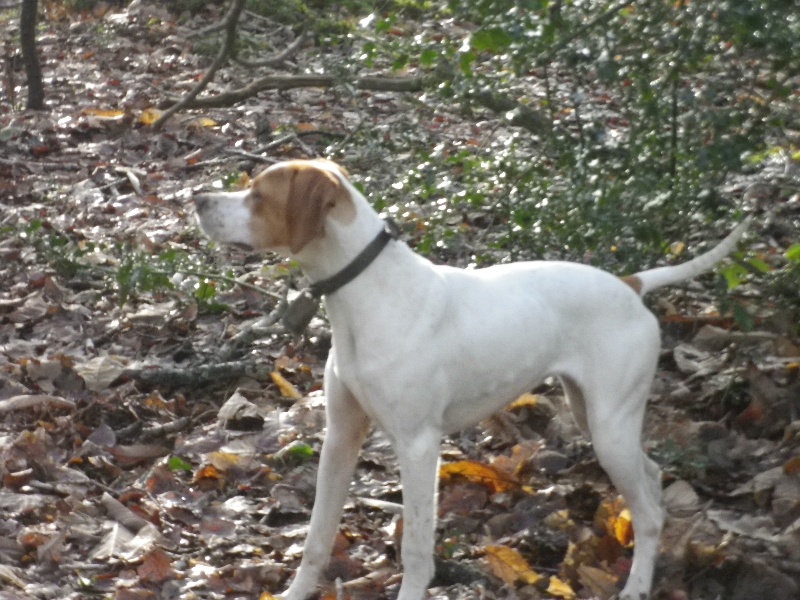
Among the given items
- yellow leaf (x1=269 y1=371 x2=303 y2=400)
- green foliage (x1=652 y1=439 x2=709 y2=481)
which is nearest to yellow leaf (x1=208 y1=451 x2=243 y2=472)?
yellow leaf (x1=269 y1=371 x2=303 y2=400)

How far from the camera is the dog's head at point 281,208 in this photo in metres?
3.69

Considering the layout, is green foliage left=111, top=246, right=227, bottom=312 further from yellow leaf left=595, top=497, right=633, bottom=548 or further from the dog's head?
yellow leaf left=595, top=497, right=633, bottom=548

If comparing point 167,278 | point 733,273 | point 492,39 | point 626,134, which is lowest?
point 167,278

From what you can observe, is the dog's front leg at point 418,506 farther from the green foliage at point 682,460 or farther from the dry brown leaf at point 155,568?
the green foliage at point 682,460

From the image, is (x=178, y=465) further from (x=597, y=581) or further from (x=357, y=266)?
(x=597, y=581)

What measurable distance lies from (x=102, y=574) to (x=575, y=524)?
1773 millimetres

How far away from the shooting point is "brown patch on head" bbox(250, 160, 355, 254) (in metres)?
3.69

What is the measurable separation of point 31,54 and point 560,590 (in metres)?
7.46

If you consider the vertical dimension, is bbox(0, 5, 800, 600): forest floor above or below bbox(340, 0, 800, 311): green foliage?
below

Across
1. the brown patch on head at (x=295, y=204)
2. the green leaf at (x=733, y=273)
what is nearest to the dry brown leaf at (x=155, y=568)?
the brown patch on head at (x=295, y=204)

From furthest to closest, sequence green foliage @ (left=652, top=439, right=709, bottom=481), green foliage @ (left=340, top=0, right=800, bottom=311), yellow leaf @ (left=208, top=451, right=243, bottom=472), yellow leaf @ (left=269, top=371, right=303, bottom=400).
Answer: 1. yellow leaf @ (left=269, top=371, right=303, bottom=400)
2. yellow leaf @ (left=208, top=451, right=243, bottom=472)
3. green foliage @ (left=652, top=439, right=709, bottom=481)
4. green foliage @ (left=340, top=0, right=800, bottom=311)

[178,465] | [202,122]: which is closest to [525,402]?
[178,465]

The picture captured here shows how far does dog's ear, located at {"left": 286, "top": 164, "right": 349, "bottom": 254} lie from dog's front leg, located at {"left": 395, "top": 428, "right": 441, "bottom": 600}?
0.73 metres

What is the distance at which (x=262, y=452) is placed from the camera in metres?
5.23
